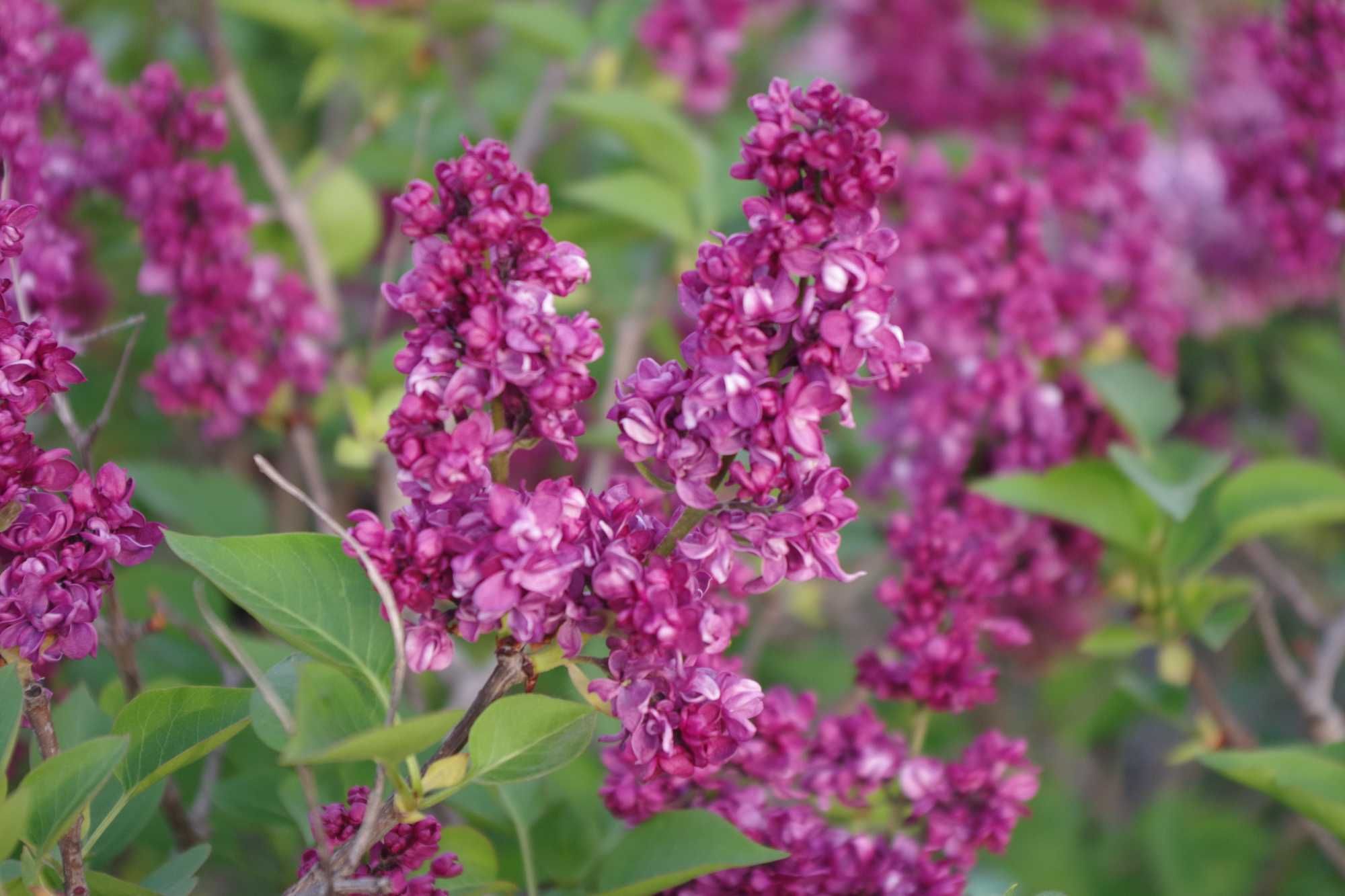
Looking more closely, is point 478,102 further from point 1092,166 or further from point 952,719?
point 952,719

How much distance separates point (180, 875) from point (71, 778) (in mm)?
93

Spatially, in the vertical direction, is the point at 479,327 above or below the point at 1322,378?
below

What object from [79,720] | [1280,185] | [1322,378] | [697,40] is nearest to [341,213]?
[697,40]

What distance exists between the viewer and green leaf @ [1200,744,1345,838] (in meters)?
0.68

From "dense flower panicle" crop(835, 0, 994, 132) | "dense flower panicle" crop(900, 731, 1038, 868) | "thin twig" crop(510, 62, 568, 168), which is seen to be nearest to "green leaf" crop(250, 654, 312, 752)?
"dense flower panicle" crop(900, 731, 1038, 868)

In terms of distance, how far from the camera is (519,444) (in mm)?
530

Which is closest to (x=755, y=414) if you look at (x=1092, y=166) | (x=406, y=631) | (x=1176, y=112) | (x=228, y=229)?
(x=406, y=631)

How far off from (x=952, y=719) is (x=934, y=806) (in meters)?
0.64

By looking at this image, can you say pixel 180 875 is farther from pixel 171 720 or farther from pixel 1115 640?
pixel 1115 640

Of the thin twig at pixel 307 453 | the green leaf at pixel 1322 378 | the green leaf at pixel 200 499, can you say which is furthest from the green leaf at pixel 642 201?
the green leaf at pixel 1322 378

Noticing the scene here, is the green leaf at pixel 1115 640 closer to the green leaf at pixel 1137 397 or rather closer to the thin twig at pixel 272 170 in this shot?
the green leaf at pixel 1137 397

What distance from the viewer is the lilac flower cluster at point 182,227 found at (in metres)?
0.94

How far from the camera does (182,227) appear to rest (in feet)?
3.12

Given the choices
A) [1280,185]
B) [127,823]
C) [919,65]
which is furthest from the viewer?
[919,65]
